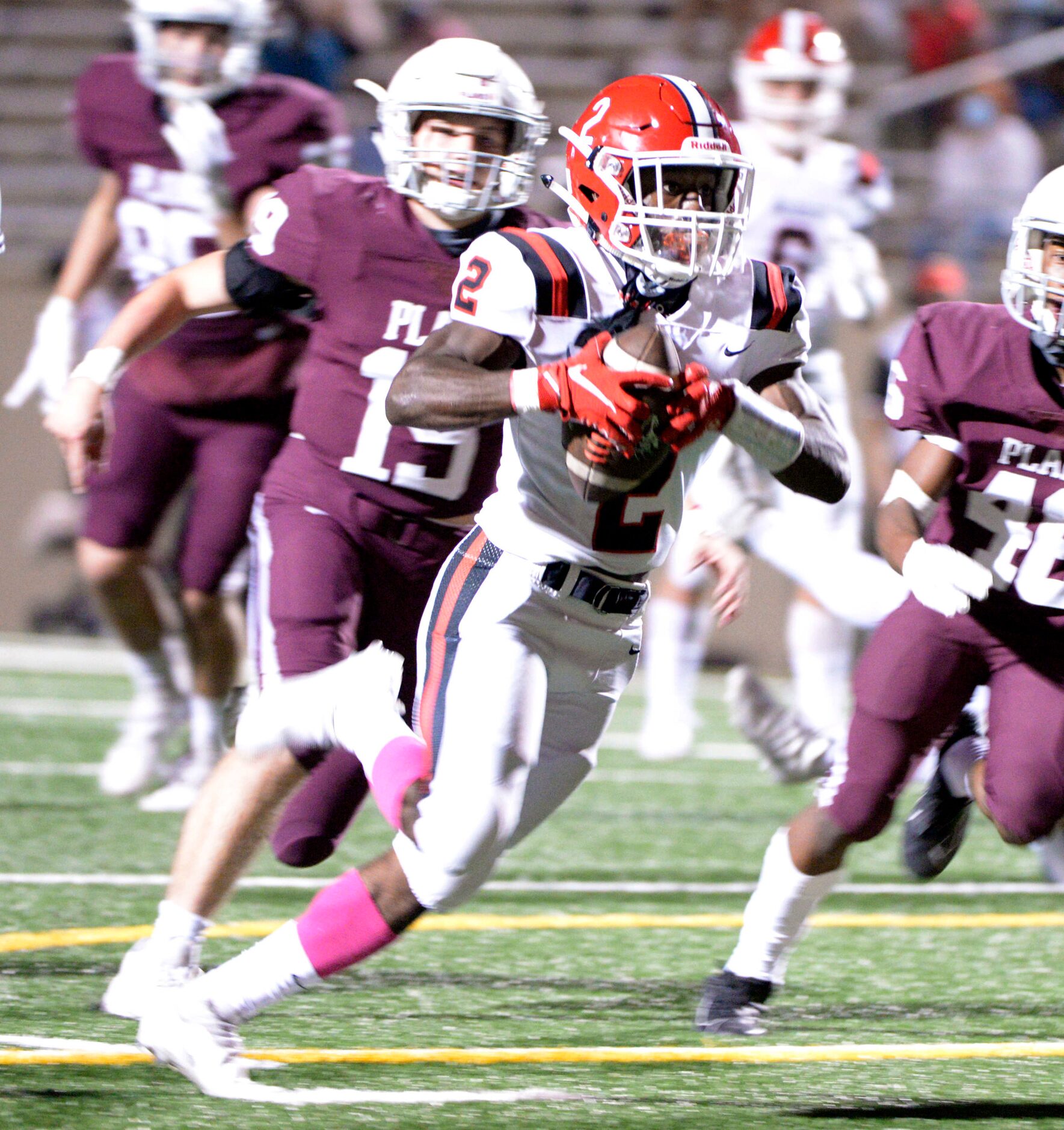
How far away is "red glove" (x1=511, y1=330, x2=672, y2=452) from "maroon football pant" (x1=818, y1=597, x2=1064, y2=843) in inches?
34.0

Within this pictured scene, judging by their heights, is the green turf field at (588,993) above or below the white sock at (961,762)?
below

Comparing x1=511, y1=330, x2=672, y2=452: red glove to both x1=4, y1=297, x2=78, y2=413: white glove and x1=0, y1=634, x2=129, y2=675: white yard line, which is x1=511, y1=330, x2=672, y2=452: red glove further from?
x1=0, y1=634, x2=129, y2=675: white yard line

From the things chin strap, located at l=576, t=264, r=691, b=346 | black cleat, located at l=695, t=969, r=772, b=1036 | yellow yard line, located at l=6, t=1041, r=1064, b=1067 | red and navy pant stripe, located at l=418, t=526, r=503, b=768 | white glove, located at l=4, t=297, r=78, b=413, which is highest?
chin strap, located at l=576, t=264, r=691, b=346

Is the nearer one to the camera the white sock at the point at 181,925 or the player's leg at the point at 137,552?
the white sock at the point at 181,925

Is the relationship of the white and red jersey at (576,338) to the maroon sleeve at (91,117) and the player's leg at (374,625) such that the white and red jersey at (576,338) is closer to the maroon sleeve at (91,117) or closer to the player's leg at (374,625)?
the player's leg at (374,625)

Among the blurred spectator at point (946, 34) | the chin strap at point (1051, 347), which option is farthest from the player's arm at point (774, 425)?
the blurred spectator at point (946, 34)

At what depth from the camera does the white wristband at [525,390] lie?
2.42 m

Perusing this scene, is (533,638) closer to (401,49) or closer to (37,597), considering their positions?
(37,597)

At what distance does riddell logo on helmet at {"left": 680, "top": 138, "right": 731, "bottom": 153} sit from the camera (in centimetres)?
262

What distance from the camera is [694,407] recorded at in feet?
7.84

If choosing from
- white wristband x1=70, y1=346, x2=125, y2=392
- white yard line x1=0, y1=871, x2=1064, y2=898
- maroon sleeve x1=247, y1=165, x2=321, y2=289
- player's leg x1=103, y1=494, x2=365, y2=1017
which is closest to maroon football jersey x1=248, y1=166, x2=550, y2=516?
maroon sleeve x1=247, y1=165, x2=321, y2=289

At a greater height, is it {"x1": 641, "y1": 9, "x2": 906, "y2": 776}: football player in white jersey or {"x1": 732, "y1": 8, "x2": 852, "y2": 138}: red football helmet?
{"x1": 732, "y1": 8, "x2": 852, "y2": 138}: red football helmet

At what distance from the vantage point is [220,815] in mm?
2871

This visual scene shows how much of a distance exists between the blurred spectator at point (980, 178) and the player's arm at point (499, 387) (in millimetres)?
6673
